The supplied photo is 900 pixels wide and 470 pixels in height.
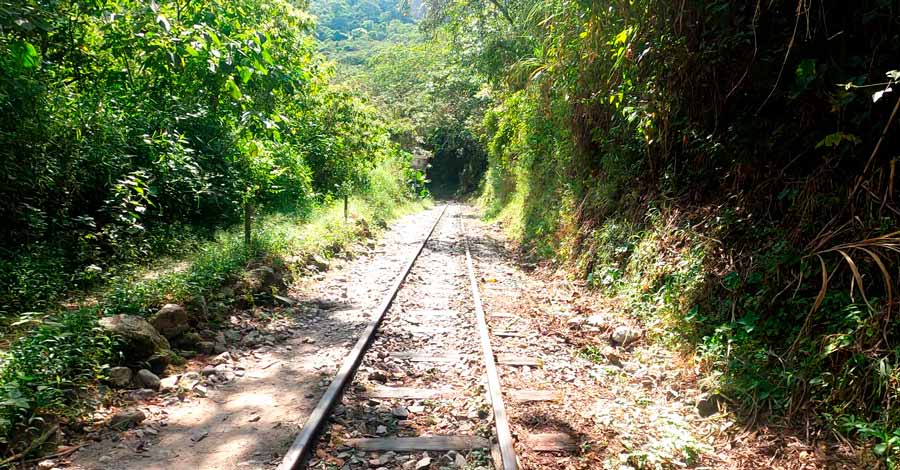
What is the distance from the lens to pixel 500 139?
20594 millimetres

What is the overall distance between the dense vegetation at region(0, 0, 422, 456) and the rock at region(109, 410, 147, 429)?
12.2 inches

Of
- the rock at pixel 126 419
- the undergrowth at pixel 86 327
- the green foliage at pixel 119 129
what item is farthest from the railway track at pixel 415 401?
the green foliage at pixel 119 129

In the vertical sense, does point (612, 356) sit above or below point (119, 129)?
below

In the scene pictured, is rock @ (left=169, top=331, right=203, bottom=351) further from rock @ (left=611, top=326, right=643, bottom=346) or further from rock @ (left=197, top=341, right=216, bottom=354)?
rock @ (left=611, top=326, right=643, bottom=346)

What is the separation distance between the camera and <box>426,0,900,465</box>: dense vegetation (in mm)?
3426

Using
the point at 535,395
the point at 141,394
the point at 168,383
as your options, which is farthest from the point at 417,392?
the point at 141,394

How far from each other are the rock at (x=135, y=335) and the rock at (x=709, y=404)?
4857mm

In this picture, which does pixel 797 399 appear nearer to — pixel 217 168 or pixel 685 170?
pixel 685 170

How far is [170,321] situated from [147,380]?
3.08ft

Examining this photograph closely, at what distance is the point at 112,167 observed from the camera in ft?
20.0

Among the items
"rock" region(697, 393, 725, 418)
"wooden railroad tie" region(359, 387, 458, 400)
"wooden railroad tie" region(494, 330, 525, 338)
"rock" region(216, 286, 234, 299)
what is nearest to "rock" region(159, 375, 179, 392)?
"wooden railroad tie" region(359, 387, 458, 400)

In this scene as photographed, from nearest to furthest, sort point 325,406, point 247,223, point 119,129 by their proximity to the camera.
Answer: point 325,406, point 119,129, point 247,223

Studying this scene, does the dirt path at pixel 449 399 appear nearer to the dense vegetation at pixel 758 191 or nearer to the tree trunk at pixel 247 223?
the dense vegetation at pixel 758 191

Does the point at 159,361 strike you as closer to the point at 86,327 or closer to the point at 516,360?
the point at 86,327
